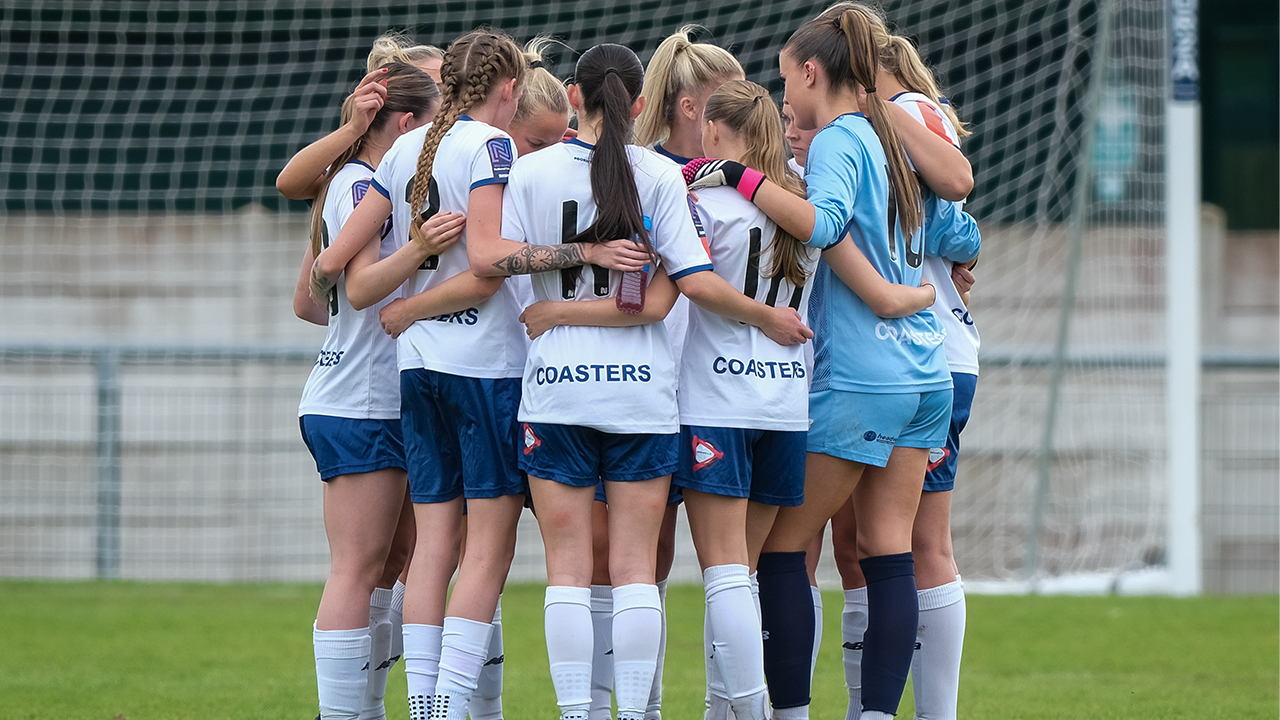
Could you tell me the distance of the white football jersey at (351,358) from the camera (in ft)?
11.2

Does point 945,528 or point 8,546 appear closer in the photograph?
point 945,528

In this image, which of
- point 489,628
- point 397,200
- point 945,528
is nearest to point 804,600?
point 945,528

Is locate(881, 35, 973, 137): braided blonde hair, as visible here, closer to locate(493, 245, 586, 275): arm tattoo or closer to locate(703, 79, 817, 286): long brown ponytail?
locate(703, 79, 817, 286): long brown ponytail

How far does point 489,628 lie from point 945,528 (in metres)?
1.28

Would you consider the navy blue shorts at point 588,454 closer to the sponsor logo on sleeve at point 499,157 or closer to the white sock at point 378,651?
the sponsor logo on sleeve at point 499,157

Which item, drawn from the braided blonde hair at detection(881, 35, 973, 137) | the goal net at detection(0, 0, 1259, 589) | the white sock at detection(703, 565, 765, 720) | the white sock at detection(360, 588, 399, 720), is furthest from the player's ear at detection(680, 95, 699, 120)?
the goal net at detection(0, 0, 1259, 589)

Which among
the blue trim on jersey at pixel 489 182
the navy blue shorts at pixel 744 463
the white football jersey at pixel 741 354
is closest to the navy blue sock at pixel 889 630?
the navy blue shorts at pixel 744 463

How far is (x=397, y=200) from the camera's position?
334cm

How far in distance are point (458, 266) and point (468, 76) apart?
0.47 meters

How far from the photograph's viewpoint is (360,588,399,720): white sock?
3621 millimetres

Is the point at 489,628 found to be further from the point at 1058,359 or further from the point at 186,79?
the point at 186,79

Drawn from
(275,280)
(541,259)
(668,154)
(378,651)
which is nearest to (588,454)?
(541,259)

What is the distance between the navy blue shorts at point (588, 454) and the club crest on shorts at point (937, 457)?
2.58 ft

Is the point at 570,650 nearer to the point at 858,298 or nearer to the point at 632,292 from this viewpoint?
the point at 632,292
